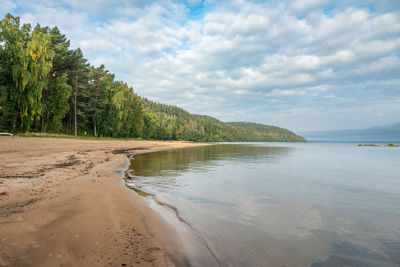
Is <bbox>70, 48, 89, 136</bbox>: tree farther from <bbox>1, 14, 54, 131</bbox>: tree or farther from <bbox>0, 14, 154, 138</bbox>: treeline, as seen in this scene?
<bbox>1, 14, 54, 131</bbox>: tree

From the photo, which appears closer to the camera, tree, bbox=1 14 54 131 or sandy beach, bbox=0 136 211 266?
sandy beach, bbox=0 136 211 266

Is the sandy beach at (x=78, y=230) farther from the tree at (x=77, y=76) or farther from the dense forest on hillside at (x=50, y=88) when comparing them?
the tree at (x=77, y=76)

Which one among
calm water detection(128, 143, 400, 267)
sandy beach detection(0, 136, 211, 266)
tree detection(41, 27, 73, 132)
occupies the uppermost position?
tree detection(41, 27, 73, 132)

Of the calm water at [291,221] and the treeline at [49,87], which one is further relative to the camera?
the treeline at [49,87]

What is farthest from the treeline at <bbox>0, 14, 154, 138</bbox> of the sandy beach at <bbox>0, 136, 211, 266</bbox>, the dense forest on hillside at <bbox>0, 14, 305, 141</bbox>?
the sandy beach at <bbox>0, 136, 211, 266</bbox>

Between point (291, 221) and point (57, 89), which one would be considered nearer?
point (291, 221)

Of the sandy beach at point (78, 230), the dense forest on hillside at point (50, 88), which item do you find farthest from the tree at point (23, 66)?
the sandy beach at point (78, 230)

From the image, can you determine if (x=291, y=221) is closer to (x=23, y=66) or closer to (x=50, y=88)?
(x=23, y=66)

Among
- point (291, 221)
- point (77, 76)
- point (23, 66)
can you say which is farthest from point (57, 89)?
point (291, 221)

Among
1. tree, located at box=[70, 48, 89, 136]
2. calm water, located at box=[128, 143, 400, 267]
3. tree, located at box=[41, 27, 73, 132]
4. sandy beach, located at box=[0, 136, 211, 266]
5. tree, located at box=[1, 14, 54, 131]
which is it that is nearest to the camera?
sandy beach, located at box=[0, 136, 211, 266]

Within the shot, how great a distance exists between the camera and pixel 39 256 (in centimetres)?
278

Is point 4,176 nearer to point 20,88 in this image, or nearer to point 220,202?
point 220,202

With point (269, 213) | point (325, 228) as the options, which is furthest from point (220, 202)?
point (325, 228)

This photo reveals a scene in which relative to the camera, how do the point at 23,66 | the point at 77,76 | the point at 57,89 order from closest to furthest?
the point at 23,66
the point at 57,89
the point at 77,76
